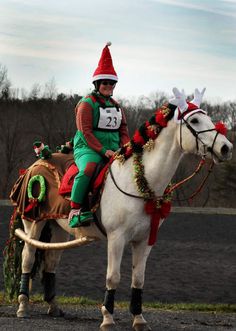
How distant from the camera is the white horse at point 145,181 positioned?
6375 millimetres

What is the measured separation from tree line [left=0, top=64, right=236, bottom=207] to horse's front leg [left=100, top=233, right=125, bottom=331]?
35.8 m

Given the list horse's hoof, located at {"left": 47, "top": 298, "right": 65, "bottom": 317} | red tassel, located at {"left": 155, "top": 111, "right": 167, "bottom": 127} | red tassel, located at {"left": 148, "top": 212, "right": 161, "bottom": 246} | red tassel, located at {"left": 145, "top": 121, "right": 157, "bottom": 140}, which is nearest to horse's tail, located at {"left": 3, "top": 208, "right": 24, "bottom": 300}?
horse's hoof, located at {"left": 47, "top": 298, "right": 65, "bottom": 317}

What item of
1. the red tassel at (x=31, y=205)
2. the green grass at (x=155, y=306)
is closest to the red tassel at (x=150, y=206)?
the red tassel at (x=31, y=205)

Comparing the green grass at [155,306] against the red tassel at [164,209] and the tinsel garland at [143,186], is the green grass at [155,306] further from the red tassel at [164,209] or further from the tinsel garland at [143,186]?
the tinsel garland at [143,186]

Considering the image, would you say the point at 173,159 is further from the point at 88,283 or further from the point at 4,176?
the point at 4,176

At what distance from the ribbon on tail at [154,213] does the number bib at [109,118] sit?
1010 mm

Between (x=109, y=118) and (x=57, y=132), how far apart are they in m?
38.7

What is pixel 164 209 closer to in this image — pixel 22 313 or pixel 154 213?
pixel 154 213

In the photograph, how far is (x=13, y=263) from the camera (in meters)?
8.34

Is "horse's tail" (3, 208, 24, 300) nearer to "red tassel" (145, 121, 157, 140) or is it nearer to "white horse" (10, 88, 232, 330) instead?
"white horse" (10, 88, 232, 330)

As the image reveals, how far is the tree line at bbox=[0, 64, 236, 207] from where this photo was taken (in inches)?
1748

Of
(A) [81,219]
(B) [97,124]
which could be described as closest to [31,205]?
(A) [81,219]

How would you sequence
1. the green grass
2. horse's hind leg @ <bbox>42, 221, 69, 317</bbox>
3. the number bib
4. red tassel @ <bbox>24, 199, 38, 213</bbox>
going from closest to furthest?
the number bib, red tassel @ <bbox>24, 199, 38, 213</bbox>, horse's hind leg @ <bbox>42, 221, 69, 317</bbox>, the green grass

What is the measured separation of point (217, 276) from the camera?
1241cm
